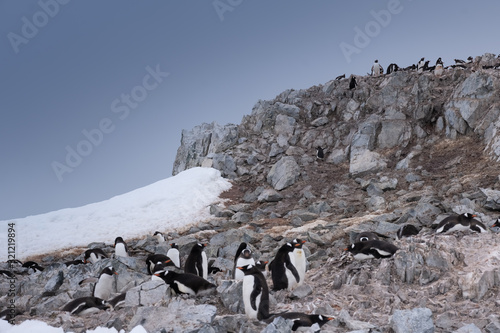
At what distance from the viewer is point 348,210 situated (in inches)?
692

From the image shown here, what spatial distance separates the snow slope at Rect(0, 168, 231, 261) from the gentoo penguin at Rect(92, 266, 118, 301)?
926 cm

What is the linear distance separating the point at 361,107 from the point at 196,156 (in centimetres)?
1492

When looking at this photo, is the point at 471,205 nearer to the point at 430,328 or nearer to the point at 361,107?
the point at 430,328

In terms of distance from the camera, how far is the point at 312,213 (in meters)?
17.9

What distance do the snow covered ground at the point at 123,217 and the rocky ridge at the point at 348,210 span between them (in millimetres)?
1267

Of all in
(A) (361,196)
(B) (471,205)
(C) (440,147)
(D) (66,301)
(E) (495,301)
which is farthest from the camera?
(C) (440,147)

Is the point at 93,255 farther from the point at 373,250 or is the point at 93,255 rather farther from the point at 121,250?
the point at 373,250

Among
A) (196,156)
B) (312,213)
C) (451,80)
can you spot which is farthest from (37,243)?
(451,80)

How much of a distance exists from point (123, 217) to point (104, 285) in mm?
11810

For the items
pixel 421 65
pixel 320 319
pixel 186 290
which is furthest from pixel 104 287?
pixel 421 65

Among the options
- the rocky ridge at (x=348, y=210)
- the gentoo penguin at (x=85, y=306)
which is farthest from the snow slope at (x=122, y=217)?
the gentoo penguin at (x=85, y=306)

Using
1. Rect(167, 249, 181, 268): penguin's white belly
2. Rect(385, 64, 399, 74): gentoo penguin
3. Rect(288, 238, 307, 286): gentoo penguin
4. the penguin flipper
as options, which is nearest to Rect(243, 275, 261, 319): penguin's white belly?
the penguin flipper

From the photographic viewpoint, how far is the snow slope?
18781 millimetres

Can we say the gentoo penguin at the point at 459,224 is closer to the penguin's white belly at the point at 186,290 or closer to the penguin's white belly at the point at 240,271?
the penguin's white belly at the point at 240,271
